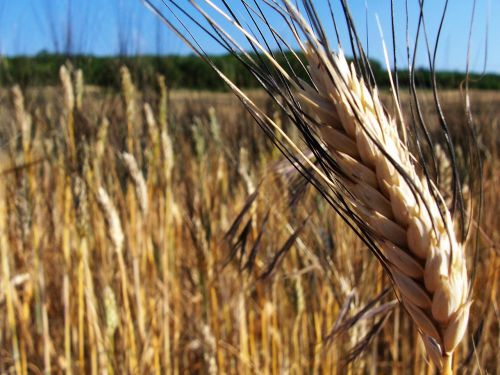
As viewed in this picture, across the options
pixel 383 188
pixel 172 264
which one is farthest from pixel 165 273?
pixel 383 188

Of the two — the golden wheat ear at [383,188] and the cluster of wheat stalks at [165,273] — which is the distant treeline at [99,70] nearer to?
the cluster of wheat stalks at [165,273]

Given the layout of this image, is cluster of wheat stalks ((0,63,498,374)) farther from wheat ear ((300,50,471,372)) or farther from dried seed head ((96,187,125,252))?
wheat ear ((300,50,471,372))

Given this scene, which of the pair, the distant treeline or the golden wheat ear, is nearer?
the golden wheat ear

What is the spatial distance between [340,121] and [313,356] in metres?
0.80

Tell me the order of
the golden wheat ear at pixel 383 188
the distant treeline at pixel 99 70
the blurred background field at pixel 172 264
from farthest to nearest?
the distant treeline at pixel 99 70 < the blurred background field at pixel 172 264 < the golden wheat ear at pixel 383 188

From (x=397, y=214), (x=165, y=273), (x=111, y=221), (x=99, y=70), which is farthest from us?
(x=99, y=70)

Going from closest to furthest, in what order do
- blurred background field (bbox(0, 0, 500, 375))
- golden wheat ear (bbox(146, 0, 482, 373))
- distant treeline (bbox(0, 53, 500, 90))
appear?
golden wheat ear (bbox(146, 0, 482, 373)) → blurred background field (bbox(0, 0, 500, 375)) → distant treeline (bbox(0, 53, 500, 90))

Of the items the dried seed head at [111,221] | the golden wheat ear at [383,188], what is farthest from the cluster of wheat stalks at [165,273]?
the golden wheat ear at [383,188]

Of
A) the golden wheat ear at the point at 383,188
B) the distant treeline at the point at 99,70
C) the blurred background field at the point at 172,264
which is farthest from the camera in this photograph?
the distant treeline at the point at 99,70

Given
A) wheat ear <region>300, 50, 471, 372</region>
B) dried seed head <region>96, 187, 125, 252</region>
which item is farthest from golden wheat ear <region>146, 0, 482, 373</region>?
dried seed head <region>96, 187, 125, 252</region>

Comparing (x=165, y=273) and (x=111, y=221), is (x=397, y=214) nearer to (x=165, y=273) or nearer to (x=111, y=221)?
(x=111, y=221)

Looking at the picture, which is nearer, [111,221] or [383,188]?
[383,188]

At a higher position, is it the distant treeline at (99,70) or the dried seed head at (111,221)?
the distant treeline at (99,70)

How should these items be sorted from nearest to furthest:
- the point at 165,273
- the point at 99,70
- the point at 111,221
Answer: the point at 111,221, the point at 165,273, the point at 99,70
